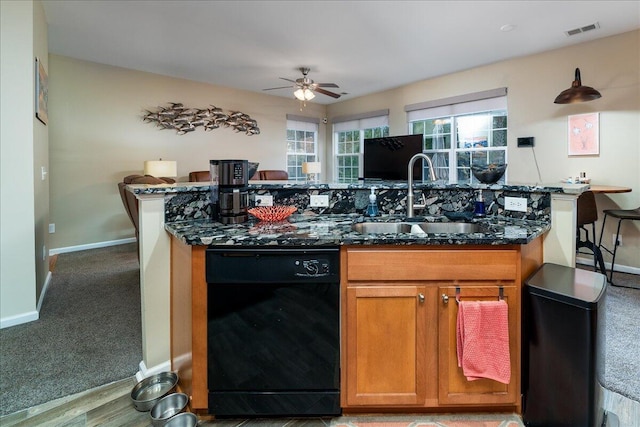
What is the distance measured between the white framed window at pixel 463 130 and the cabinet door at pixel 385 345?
3.70m

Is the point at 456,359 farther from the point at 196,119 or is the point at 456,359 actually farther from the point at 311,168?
the point at 196,119

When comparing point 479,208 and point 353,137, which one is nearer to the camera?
point 479,208

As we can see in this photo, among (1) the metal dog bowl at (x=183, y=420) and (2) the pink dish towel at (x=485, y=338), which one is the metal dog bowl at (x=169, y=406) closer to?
(1) the metal dog bowl at (x=183, y=420)

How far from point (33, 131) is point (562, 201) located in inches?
142

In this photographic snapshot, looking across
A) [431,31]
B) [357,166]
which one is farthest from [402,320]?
[357,166]

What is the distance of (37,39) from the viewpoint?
9.52 ft

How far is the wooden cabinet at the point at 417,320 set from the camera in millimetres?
1482

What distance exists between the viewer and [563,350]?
1368mm

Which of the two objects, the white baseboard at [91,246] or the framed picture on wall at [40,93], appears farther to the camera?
the white baseboard at [91,246]

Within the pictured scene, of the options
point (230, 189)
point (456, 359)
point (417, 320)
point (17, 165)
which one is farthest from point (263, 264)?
point (17, 165)

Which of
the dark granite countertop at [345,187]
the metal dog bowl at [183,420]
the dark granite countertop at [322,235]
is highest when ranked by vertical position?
the dark granite countertop at [345,187]

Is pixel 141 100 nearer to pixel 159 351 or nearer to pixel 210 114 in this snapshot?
pixel 210 114

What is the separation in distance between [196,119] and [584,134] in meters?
5.63

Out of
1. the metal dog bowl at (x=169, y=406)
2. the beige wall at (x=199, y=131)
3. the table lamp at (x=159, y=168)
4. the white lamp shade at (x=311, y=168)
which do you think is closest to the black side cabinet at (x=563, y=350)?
the metal dog bowl at (x=169, y=406)
